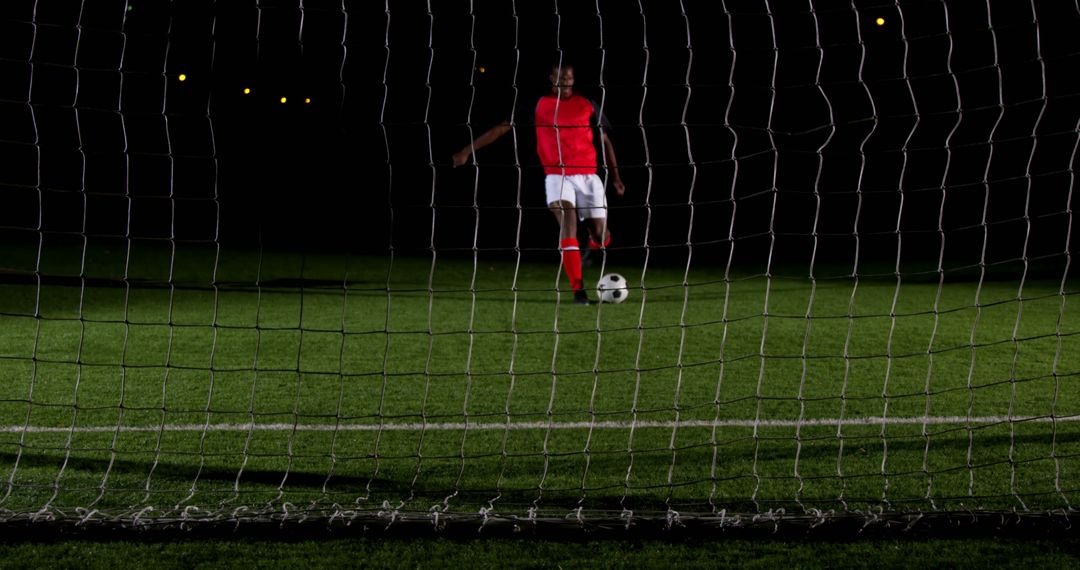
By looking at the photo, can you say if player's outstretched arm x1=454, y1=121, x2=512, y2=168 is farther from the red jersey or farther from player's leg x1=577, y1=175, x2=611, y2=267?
player's leg x1=577, y1=175, x2=611, y2=267

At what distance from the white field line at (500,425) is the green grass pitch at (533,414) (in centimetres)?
2

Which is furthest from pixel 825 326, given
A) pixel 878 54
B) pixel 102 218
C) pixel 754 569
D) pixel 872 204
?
pixel 102 218

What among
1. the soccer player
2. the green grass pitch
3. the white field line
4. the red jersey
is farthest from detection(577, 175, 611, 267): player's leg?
the white field line

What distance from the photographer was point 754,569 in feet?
8.27

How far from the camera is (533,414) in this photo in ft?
13.5

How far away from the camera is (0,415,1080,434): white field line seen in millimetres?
3895

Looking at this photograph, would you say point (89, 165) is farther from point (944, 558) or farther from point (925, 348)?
point (944, 558)

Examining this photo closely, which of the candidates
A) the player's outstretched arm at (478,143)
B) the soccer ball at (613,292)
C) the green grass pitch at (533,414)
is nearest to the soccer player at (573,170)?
the soccer ball at (613,292)

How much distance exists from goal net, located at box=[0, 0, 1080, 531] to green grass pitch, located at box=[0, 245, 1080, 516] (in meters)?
0.02

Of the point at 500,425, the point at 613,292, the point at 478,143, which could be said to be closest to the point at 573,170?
the point at 613,292

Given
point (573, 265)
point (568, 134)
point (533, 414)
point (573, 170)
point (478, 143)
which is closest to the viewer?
point (533, 414)

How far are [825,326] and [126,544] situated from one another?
4694mm

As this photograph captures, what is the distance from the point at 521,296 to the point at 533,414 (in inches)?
154

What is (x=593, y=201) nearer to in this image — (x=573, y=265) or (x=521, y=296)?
(x=573, y=265)
